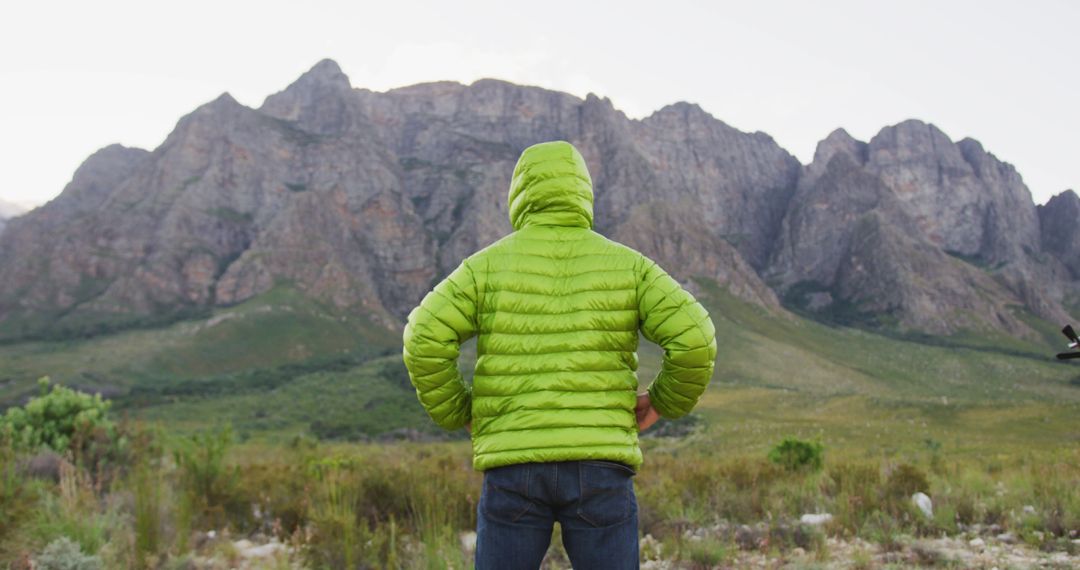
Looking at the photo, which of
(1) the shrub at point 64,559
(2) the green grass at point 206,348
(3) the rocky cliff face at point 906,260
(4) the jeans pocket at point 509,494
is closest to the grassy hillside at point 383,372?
(2) the green grass at point 206,348

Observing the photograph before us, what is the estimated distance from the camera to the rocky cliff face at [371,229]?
420ft

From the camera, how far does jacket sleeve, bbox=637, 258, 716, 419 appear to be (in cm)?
292

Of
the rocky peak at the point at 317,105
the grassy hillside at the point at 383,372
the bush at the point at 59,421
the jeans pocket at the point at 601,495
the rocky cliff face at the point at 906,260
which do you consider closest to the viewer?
the jeans pocket at the point at 601,495

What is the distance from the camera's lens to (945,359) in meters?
117

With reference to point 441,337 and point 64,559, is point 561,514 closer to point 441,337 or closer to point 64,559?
point 441,337

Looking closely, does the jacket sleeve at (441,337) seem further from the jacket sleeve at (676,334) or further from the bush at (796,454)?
the bush at (796,454)

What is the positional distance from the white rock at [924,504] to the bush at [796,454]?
312 cm

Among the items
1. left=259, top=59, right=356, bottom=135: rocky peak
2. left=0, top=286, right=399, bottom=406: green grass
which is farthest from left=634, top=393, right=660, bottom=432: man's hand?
left=259, top=59, right=356, bottom=135: rocky peak

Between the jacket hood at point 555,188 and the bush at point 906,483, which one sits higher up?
the jacket hood at point 555,188

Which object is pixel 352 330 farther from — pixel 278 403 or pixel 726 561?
pixel 726 561

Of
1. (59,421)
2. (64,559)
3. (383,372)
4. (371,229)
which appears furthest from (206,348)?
(64,559)

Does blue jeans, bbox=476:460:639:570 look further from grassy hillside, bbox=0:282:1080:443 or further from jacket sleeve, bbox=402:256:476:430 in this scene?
grassy hillside, bbox=0:282:1080:443

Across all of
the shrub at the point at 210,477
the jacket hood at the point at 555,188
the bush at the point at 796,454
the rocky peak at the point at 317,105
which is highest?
the rocky peak at the point at 317,105

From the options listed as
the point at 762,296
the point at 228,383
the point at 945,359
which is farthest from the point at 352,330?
the point at 945,359
